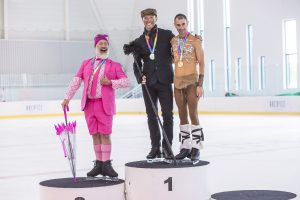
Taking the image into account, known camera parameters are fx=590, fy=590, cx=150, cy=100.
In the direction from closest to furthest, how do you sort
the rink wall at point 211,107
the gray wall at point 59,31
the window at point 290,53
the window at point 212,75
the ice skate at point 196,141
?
the ice skate at point 196,141
the rink wall at point 211,107
the window at point 290,53
the window at point 212,75
the gray wall at point 59,31

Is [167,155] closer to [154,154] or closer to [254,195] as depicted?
[154,154]

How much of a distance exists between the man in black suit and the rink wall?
1683cm

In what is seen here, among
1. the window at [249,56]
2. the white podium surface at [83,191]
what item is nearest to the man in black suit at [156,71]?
the white podium surface at [83,191]

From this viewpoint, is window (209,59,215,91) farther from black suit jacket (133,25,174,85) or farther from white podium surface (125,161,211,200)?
white podium surface (125,161,211,200)

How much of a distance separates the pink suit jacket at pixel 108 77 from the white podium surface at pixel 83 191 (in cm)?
75

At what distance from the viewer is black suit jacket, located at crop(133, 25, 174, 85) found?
19.7 ft

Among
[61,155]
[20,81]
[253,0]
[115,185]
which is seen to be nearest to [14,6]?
[20,81]

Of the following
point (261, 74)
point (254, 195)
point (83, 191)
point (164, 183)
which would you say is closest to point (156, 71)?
point (164, 183)

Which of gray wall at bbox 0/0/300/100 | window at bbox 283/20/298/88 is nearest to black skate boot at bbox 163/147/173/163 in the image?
window at bbox 283/20/298/88

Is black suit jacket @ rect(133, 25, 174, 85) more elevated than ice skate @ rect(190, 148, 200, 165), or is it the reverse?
black suit jacket @ rect(133, 25, 174, 85)

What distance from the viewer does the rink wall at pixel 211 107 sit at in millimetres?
22859

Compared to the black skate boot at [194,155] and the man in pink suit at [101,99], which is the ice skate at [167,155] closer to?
the black skate boot at [194,155]

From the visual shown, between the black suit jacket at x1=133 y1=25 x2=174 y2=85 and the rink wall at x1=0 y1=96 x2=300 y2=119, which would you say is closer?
the black suit jacket at x1=133 y1=25 x2=174 y2=85

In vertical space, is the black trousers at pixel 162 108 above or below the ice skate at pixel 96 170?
above
